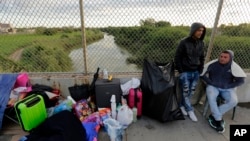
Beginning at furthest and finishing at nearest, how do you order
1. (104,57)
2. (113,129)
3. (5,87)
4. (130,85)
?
(104,57) → (130,85) → (5,87) → (113,129)

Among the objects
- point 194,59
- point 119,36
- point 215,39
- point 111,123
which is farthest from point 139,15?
point 111,123

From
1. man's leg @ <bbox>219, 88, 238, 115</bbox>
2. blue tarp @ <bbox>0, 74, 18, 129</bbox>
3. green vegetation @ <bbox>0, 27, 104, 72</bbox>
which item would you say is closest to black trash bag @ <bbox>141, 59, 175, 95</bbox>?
man's leg @ <bbox>219, 88, 238, 115</bbox>

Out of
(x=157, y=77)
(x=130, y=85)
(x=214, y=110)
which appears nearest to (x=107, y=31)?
(x=130, y=85)

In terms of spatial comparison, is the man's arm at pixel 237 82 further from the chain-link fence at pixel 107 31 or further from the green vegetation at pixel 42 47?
the green vegetation at pixel 42 47

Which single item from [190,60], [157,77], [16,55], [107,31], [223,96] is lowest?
[223,96]

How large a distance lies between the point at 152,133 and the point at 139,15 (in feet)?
5.59

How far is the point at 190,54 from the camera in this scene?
2918mm

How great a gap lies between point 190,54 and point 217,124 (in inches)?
42.6

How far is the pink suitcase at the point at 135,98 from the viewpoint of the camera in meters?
2.93

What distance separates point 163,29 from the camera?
10.7 feet

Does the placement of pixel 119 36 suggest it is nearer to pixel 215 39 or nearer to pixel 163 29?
pixel 163 29

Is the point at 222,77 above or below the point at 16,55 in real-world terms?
below

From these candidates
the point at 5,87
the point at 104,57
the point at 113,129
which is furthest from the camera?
the point at 104,57

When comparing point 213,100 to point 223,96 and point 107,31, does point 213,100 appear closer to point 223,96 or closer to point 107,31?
point 223,96
